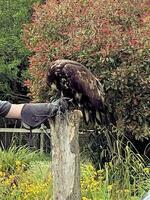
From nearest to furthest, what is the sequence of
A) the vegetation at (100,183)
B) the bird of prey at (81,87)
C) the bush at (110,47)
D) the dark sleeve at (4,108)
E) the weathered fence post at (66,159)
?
the dark sleeve at (4,108) → the weathered fence post at (66,159) → the bird of prey at (81,87) → the vegetation at (100,183) → the bush at (110,47)

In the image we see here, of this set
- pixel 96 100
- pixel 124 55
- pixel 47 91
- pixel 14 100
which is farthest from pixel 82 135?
pixel 14 100

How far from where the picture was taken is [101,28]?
904 centimetres

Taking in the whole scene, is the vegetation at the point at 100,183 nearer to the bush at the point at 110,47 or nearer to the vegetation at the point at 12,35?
the bush at the point at 110,47

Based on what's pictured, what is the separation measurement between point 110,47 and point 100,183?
275 cm

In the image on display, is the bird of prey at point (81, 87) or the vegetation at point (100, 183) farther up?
the bird of prey at point (81, 87)

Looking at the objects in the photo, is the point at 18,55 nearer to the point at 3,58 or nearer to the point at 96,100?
the point at 3,58

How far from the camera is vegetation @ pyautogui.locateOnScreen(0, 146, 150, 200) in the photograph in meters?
6.38

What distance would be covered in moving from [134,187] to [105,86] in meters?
2.63

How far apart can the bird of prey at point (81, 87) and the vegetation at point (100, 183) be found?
0.78m

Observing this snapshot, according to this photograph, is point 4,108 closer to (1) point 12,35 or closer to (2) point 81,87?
(2) point 81,87

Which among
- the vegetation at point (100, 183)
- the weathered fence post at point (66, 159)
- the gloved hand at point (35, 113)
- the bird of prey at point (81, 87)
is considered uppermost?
the bird of prey at point (81, 87)

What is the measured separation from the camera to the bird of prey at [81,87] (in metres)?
5.87

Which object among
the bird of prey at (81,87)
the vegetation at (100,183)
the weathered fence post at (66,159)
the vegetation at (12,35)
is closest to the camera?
the weathered fence post at (66,159)

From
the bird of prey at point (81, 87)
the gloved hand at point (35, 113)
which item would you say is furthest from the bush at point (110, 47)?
the gloved hand at point (35, 113)
